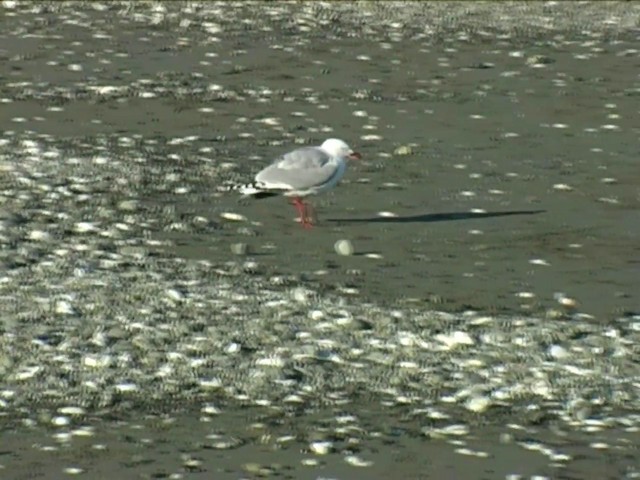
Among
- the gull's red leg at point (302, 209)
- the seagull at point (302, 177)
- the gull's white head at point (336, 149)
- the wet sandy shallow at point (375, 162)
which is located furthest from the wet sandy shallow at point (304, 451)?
the gull's white head at point (336, 149)

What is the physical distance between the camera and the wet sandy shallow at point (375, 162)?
12391 mm

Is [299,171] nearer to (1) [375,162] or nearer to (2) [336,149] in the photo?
(2) [336,149]

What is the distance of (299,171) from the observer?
60.7 feet

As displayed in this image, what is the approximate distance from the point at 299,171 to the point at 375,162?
9.53 feet

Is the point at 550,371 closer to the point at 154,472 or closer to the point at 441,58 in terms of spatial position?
the point at 154,472

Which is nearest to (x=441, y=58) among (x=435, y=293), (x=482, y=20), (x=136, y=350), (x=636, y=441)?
(x=482, y=20)

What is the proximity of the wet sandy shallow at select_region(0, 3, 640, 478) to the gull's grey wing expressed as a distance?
1.41 feet

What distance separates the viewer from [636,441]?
12484 millimetres

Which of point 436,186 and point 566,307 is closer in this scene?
point 566,307

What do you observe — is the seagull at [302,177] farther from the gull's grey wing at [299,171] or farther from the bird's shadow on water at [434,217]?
the bird's shadow on water at [434,217]

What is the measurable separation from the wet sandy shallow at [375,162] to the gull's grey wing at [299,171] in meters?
0.43

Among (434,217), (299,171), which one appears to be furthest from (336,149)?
(434,217)

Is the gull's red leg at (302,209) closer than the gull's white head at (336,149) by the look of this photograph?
Yes

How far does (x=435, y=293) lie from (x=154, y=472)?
492 cm
